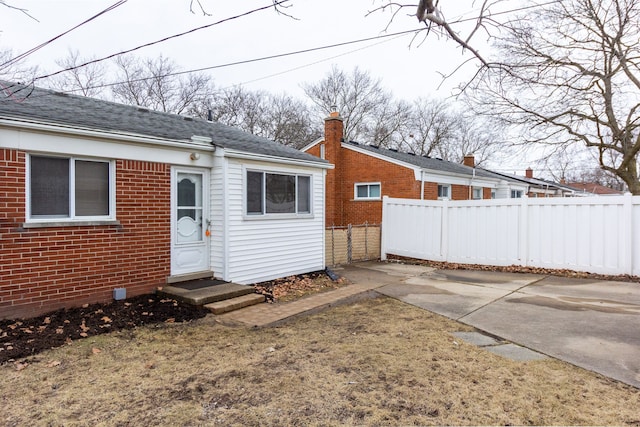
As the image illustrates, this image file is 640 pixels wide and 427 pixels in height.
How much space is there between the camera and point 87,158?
593cm

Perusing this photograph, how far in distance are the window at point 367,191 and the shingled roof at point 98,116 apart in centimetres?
773

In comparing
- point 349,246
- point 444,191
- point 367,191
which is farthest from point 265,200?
point 444,191

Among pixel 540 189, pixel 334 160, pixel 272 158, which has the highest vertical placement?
pixel 334 160

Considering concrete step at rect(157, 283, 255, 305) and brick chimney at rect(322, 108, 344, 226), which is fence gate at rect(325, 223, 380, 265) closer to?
concrete step at rect(157, 283, 255, 305)

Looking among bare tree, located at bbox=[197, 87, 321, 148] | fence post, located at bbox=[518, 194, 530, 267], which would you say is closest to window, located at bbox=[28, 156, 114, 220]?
fence post, located at bbox=[518, 194, 530, 267]

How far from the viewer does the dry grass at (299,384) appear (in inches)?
119

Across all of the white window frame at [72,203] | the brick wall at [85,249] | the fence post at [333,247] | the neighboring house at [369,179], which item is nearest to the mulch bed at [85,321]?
the brick wall at [85,249]

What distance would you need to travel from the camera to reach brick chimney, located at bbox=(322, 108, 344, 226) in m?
17.4

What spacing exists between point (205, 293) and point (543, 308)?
542 centimetres

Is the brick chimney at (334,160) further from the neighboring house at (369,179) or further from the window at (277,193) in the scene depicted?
the window at (277,193)

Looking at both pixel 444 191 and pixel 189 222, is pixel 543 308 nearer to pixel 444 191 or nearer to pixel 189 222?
pixel 189 222

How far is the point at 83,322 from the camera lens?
5301 millimetres

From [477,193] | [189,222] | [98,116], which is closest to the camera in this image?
[98,116]

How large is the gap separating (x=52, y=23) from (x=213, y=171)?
3595mm
